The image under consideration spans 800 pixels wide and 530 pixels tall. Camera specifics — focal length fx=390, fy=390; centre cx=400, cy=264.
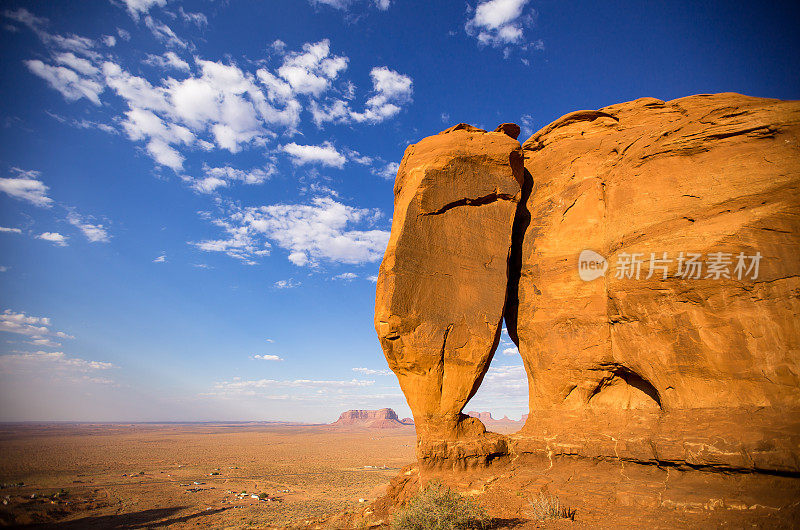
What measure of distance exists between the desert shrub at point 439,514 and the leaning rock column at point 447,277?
5.66 feet

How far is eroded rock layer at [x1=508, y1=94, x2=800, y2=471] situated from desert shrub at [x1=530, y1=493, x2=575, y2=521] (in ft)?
5.21

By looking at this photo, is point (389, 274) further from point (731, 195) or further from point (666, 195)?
point (731, 195)

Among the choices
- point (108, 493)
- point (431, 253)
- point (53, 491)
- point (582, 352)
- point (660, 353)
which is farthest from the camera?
point (108, 493)

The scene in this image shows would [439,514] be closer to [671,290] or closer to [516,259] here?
[671,290]

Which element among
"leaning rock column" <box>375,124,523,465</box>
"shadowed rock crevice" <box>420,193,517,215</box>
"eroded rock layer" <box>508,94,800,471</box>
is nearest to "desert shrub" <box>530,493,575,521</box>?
"eroded rock layer" <box>508,94,800,471</box>

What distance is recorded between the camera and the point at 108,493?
25438mm

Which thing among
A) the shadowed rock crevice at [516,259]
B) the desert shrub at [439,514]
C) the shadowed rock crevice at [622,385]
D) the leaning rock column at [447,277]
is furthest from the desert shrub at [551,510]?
the shadowed rock crevice at [516,259]

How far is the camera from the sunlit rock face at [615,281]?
7672 millimetres

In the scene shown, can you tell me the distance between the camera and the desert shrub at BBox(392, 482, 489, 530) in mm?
7766

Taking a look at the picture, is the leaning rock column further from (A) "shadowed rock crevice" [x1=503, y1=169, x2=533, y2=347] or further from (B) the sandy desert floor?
(B) the sandy desert floor

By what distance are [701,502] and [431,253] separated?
25.5 feet

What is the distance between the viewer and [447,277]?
37.2 ft

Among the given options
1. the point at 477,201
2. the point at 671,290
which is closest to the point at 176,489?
the point at 477,201

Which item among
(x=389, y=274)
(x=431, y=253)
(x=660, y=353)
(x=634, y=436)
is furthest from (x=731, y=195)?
(x=389, y=274)
